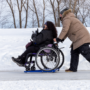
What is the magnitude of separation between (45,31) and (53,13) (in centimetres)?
1907

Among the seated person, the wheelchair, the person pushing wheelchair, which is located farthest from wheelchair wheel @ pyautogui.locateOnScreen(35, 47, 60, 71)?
the person pushing wheelchair

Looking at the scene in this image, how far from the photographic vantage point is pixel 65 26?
12.9ft

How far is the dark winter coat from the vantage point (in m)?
3.91

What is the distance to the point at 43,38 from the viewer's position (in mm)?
3932

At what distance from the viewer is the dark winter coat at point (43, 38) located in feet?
12.8

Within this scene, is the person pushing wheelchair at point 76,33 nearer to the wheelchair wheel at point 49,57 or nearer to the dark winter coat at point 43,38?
the dark winter coat at point 43,38

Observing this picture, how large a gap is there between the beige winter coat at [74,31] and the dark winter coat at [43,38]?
255 mm

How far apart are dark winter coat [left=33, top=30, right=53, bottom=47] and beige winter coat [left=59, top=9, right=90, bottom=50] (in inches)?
10.0
